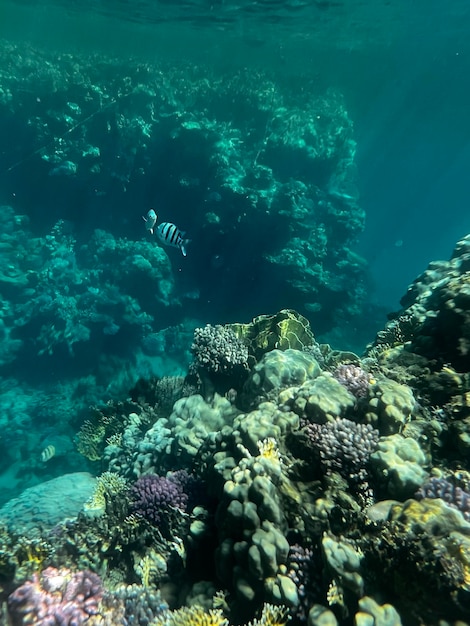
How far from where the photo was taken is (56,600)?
11.0ft

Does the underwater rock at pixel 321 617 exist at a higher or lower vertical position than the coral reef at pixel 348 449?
lower

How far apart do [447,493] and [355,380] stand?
1.73 m

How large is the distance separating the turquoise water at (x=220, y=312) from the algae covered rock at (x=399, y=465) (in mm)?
22

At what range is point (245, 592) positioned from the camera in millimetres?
2936

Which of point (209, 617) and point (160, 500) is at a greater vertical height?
point (160, 500)

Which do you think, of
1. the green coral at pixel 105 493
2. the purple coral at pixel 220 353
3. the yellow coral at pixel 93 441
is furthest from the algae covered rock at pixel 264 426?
the yellow coral at pixel 93 441

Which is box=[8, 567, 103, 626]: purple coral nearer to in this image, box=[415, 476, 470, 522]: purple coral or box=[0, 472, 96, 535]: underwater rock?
box=[0, 472, 96, 535]: underwater rock

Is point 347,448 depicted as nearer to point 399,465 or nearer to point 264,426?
point 399,465

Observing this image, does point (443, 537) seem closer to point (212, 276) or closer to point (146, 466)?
point (146, 466)

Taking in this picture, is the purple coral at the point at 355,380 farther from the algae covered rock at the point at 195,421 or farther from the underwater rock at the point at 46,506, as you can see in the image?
the underwater rock at the point at 46,506

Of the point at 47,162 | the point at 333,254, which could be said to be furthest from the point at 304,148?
the point at 47,162

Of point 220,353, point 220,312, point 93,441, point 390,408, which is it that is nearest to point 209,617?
point 390,408

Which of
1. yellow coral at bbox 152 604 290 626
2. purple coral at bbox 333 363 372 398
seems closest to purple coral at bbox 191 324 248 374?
purple coral at bbox 333 363 372 398

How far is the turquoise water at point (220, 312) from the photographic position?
3238 millimetres
